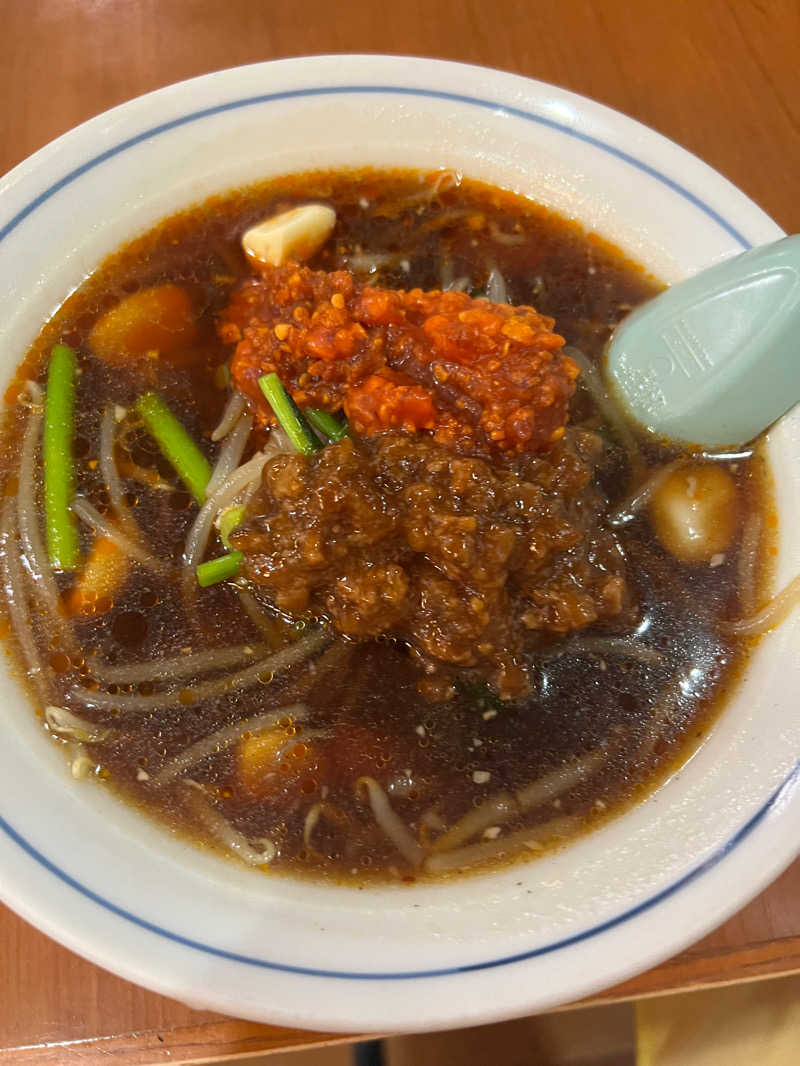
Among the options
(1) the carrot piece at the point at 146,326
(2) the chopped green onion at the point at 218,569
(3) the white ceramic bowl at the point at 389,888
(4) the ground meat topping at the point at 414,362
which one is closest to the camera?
(3) the white ceramic bowl at the point at 389,888

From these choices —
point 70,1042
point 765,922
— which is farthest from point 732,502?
point 70,1042

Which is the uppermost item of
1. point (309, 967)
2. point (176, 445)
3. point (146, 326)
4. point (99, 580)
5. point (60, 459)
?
point (146, 326)

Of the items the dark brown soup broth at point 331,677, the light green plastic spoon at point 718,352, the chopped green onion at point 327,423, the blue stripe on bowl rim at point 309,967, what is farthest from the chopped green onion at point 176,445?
the light green plastic spoon at point 718,352

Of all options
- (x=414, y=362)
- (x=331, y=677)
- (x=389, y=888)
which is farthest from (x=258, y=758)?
(x=414, y=362)

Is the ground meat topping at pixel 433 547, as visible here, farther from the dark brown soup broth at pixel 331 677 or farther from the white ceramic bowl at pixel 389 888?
the white ceramic bowl at pixel 389 888

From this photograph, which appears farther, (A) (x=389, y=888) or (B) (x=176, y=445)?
(B) (x=176, y=445)

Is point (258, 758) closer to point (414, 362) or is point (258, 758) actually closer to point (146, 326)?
point (414, 362)

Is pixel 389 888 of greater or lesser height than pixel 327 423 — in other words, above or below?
below
